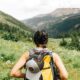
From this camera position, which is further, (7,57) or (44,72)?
(7,57)

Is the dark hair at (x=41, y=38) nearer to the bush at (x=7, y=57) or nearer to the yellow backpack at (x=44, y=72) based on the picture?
the yellow backpack at (x=44, y=72)

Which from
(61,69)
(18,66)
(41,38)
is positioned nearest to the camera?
(61,69)

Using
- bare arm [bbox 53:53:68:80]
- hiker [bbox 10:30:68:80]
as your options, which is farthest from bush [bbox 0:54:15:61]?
bare arm [bbox 53:53:68:80]

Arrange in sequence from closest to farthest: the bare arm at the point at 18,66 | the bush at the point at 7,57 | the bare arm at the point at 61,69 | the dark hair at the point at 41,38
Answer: the bare arm at the point at 61,69, the bare arm at the point at 18,66, the dark hair at the point at 41,38, the bush at the point at 7,57

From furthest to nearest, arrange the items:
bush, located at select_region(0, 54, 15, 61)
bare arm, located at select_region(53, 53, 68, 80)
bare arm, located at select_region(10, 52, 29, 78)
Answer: bush, located at select_region(0, 54, 15, 61)
bare arm, located at select_region(10, 52, 29, 78)
bare arm, located at select_region(53, 53, 68, 80)

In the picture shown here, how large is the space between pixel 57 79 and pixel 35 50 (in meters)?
0.68

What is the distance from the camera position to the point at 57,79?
264 inches

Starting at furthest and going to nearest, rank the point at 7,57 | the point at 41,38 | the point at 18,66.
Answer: the point at 7,57 → the point at 41,38 → the point at 18,66

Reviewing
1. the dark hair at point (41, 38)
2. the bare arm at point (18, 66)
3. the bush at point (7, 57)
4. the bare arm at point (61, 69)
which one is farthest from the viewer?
the bush at point (7, 57)

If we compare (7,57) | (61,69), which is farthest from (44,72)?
(7,57)

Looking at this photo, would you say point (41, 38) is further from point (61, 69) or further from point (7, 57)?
point (7, 57)

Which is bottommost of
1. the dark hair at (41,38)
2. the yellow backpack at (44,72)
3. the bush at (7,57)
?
the bush at (7,57)

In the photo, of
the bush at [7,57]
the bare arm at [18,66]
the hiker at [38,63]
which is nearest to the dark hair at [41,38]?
the hiker at [38,63]

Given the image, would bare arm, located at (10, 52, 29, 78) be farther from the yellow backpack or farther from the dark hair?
the dark hair
